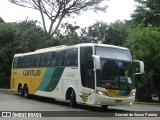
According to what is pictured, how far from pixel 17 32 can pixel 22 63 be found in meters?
15.5

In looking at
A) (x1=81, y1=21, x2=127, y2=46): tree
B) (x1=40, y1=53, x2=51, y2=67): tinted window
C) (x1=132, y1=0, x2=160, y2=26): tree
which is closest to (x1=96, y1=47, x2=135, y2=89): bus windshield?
(x1=40, y1=53, x2=51, y2=67): tinted window

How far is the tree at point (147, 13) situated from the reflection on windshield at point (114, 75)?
715 inches

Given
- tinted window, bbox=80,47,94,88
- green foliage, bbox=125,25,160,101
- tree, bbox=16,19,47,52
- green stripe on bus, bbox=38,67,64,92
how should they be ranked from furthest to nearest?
tree, bbox=16,19,47,52 → green foliage, bbox=125,25,160,101 → green stripe on bus, bbox=38,67,64,92 → tinted window, bbox=80,47,94,88

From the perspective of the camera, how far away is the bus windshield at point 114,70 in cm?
1802

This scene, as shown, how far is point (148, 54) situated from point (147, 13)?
324 inches

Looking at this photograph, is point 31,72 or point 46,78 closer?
point 46,78

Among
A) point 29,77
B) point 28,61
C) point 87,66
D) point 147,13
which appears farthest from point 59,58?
point 147,13

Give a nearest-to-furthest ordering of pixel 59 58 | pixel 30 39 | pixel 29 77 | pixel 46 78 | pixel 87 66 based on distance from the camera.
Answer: pixel 87 66 < pixel 59 58 < pixel 46 78 < pixel 29 77 < pixel 30 39

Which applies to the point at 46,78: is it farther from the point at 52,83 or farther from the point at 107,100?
the point at 107,100

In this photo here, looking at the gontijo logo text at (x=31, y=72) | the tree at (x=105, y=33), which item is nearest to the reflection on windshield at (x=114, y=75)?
the gontijo logo text at (x=31, y=72)

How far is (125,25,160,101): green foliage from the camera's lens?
29.5 m

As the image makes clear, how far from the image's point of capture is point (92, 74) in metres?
18.3

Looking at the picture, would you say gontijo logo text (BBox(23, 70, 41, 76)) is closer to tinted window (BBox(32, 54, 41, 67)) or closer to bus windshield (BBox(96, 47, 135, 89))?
tinted window (BBox(32, 54, 41, 67))

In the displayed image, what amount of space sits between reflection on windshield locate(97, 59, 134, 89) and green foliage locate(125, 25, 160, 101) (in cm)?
1088
